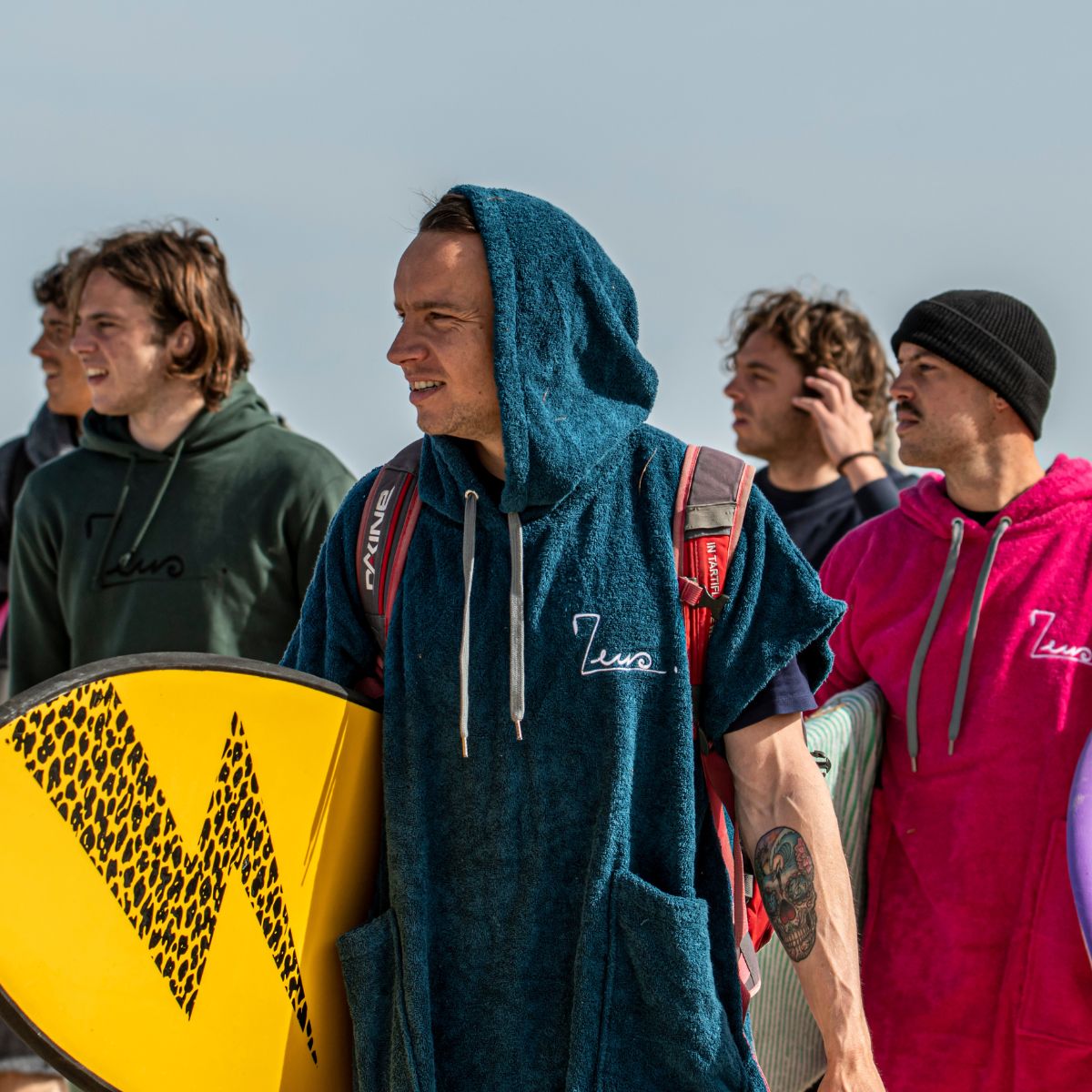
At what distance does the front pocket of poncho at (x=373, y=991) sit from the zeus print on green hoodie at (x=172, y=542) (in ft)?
5.45

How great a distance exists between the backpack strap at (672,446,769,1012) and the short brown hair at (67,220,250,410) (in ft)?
7.26

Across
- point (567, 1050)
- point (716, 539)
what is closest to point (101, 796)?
point (567, 1050)

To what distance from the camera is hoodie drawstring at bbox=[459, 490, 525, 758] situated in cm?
259

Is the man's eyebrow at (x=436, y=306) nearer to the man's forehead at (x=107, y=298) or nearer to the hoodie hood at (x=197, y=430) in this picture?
the hoodie hood at (x=197, y=430)

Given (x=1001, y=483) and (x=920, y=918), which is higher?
(x=1001, y=483)

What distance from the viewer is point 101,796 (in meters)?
2.38

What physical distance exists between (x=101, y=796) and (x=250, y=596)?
6.34 ft

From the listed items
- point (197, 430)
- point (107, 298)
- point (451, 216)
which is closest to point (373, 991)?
point (451, 216)

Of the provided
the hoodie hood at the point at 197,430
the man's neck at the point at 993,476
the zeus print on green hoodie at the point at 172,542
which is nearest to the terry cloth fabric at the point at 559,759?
the zeus print on green hoodie at the point at 172,542

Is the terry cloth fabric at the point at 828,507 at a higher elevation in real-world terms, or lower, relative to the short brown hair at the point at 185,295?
lower

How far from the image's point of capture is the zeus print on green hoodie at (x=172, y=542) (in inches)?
169

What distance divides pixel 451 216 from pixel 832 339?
12.4ft

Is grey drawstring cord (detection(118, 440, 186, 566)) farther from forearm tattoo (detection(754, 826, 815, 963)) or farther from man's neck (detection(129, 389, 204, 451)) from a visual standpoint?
forearm tattoo (detection(754, 826, 815, 963))

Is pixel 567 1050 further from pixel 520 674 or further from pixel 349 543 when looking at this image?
pixel 349 543
